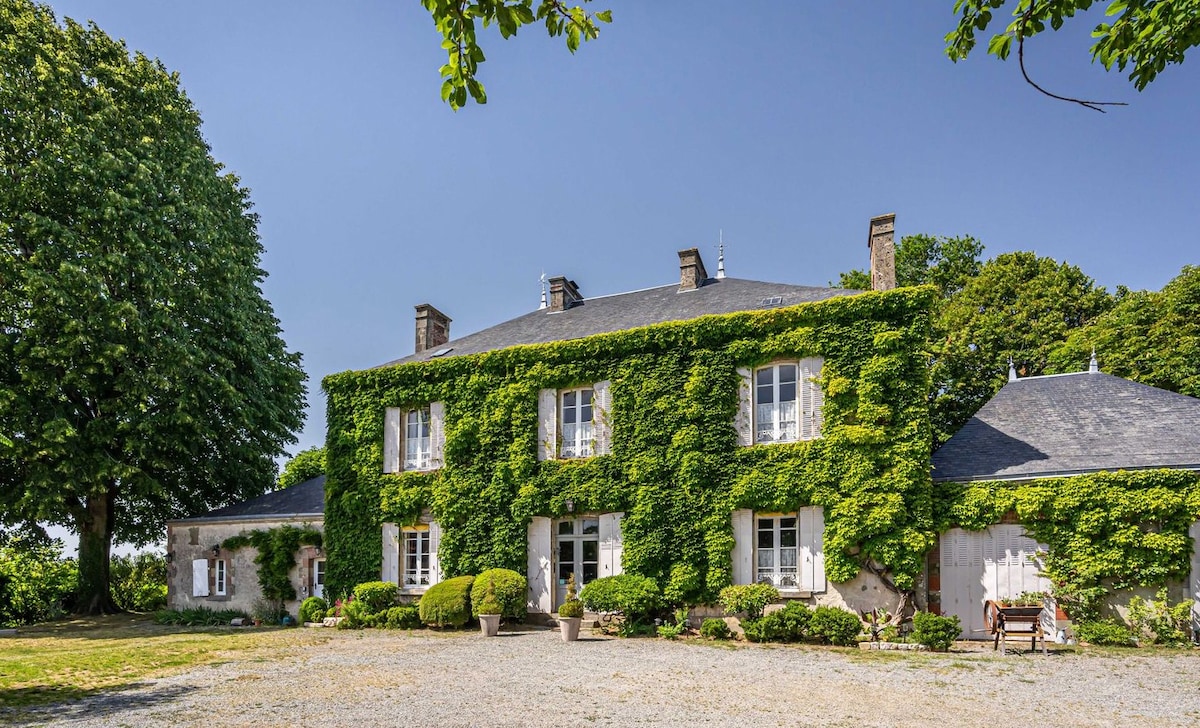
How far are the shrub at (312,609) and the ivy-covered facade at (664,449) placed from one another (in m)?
0.52

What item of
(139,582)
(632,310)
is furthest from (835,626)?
(139,582)

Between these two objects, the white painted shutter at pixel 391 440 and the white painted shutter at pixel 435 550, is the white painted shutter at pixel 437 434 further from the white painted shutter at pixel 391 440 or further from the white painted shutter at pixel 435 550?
the white painted shutter at pixel 435 550

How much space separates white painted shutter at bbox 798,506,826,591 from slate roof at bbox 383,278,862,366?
13.9 ft

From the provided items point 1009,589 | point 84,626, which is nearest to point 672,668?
point 1009,589

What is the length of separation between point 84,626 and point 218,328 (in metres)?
8.29

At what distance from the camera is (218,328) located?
79.7ft

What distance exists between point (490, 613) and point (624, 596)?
262 cm

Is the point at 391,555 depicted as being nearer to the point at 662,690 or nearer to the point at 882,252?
the point at 662,690

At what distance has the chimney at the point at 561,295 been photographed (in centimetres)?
2248

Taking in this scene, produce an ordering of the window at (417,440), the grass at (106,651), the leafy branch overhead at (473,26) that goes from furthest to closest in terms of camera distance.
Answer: the window at (417,440) → the grass at (106,651) → the leafy branch overhead at (473,26)

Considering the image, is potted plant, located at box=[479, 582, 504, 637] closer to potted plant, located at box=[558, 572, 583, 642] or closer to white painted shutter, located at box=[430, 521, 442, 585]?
potted plant, located at box=[558, 572, 583, 642]

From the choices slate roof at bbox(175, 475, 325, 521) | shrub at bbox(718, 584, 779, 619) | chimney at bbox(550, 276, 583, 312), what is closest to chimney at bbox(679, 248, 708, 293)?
chimney at bbox(550, 276, 583, 312)

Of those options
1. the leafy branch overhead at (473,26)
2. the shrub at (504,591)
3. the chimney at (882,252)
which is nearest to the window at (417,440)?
the shrub at (504,591)

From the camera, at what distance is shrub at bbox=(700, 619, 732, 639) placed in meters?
15.4
